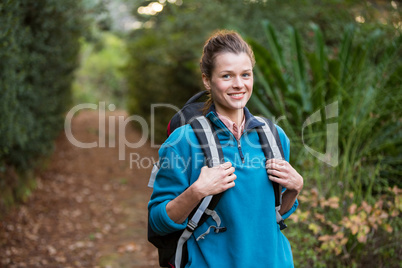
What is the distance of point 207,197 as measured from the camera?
1.75 metres

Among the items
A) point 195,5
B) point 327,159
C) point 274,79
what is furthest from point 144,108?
point 327,159

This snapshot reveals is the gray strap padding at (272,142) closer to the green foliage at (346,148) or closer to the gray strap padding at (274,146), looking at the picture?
the gray strap padding at (274,146)

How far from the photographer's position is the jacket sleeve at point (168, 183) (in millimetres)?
1773

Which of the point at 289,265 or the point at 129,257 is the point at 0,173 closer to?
the point at 129,257

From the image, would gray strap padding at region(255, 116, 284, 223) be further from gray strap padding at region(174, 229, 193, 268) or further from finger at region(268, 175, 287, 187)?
gray strap padding at region(174, 229, 193, 268)

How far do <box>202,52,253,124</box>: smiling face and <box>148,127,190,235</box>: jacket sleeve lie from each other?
1.09ft

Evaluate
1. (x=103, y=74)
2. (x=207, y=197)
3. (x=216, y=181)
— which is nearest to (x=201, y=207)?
(x=207, y=197)

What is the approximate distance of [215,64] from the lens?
188cm

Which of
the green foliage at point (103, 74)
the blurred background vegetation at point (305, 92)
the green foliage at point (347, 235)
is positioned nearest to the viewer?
the green foliage at point (347, 235)

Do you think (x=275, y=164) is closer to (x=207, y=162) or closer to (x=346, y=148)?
(x=207, y=162)

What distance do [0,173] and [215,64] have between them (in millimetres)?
4450

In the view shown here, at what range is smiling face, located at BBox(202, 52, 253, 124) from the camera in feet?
6.11

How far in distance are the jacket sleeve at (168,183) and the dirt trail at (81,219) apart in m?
3.22

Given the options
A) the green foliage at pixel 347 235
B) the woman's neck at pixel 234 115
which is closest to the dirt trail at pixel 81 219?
the green foliage at pixel 347 235
